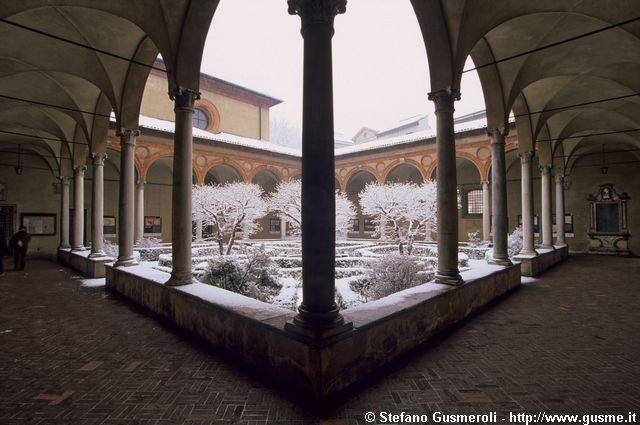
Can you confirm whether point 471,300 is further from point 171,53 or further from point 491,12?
point 171,53

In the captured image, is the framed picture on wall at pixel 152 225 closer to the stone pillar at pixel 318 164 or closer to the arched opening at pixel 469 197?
the arched opening at pixel 469 197

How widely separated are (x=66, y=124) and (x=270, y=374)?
45.6ft

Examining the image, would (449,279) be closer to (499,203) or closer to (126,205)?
(499,203)

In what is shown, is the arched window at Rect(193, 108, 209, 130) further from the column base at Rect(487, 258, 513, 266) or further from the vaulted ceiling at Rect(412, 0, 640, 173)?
the column base at Rect(487, 258, 513, 266)

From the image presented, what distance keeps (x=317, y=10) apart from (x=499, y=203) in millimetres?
7139

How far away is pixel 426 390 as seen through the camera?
11.0ft

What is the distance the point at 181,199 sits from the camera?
563 cm

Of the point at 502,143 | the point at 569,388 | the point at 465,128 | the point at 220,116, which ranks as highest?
the point at 220,116

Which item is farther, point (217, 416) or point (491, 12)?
point (491, 12)

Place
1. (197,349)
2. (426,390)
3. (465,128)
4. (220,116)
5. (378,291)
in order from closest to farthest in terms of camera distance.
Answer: (426,390), (197,349), (378,291), (465,128), (220,116)

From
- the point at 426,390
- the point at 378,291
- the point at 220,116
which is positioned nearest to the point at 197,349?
the point at 426,390

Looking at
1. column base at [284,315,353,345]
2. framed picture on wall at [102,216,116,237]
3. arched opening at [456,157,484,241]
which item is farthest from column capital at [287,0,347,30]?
arched opening at [456,157,484,241]

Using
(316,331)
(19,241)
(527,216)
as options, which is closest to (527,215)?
(527,216)

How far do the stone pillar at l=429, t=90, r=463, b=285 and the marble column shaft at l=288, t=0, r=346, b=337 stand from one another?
9.63ft
